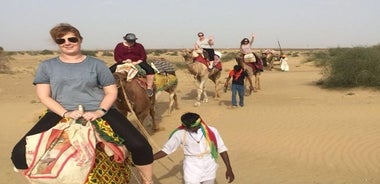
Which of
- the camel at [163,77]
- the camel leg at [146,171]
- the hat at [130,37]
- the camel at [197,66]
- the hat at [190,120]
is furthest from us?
the camel at [197,66]

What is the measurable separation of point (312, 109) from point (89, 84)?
39.7 feet

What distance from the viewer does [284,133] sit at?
1161 centimetres

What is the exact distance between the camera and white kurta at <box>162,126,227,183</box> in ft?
17.2

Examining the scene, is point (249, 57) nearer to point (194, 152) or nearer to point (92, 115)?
point (194, 152)

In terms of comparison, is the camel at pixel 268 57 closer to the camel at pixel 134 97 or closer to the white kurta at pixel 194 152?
the camel at pixel 134 97

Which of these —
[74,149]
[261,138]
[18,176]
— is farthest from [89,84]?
[261,138]

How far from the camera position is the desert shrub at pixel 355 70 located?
20078mm

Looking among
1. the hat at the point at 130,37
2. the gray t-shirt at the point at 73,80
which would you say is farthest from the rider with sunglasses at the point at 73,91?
the hat at the point at 130,37

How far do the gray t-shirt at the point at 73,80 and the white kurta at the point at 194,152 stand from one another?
1303mm

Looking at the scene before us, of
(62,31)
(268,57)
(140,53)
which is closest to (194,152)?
(62,31)

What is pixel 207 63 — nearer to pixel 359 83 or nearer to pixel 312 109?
pixel 312 109

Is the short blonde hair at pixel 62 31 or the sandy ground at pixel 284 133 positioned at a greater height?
the short blonde hair at pixel 62 31

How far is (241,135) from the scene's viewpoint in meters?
11.6

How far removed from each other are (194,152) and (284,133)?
6761mm
